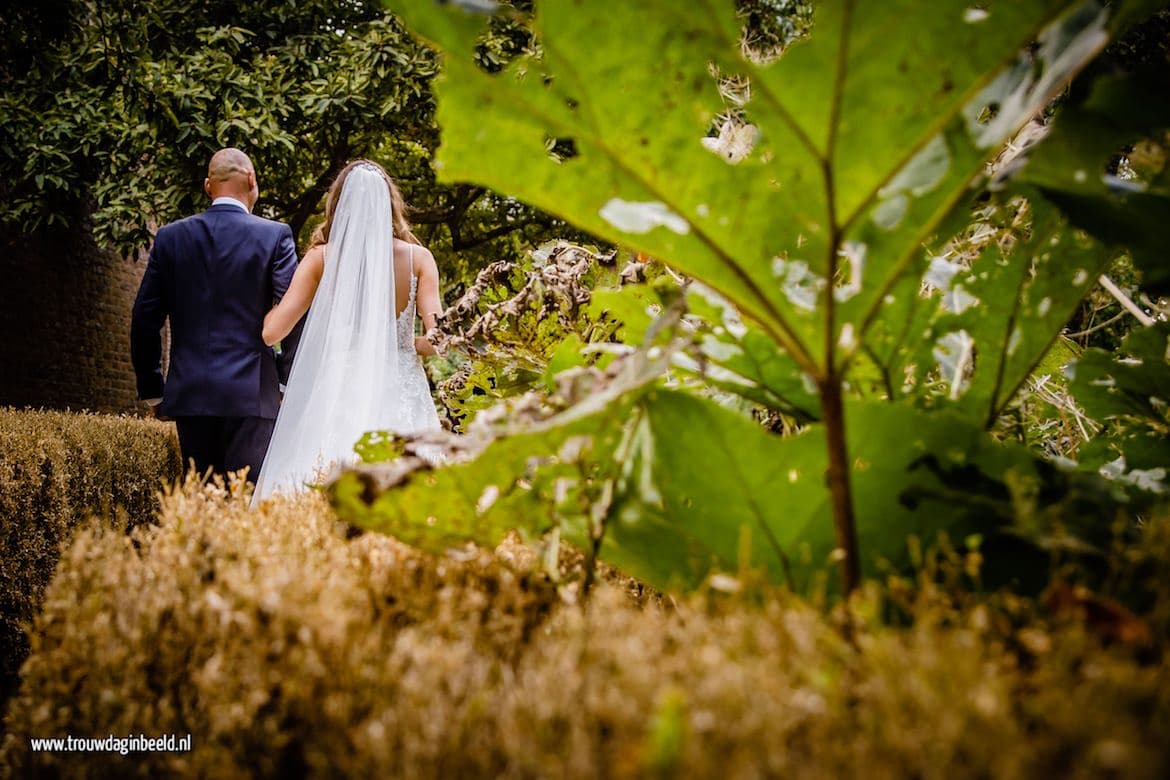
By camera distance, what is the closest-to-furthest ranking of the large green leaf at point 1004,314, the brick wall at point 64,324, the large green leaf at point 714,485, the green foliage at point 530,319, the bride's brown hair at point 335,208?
the large green leaf at point 714,485
the large green leaf at point 1004,314
the green foliage at point 530,319
the bride's brown hair at point 335,208
the brick wall at point 64,324

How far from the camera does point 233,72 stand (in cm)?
885

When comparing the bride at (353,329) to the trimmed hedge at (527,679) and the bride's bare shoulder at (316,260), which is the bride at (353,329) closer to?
the bride's bare shoulder at (316,260)

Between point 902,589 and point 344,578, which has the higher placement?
point 344,578

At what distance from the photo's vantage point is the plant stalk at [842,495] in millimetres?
845

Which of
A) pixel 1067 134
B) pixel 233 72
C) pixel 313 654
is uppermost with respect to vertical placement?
pixel 233 72

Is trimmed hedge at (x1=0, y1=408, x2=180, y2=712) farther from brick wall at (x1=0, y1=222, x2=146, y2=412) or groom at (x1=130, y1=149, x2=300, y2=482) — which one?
brick wall at (x1=0, y1=222, x2=146, y2=412)

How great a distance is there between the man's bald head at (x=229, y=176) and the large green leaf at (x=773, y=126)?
4871mm

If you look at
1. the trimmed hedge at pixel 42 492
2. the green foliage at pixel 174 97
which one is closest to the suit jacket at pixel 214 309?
the trimmed hedge at pixel 42 492

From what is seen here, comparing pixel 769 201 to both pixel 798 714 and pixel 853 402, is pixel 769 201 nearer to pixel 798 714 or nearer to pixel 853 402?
pixel 853 402

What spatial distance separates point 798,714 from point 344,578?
702 millimetres

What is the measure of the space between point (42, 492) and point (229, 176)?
7.56 ft

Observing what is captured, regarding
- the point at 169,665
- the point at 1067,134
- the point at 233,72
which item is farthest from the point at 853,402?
the point at 233,72

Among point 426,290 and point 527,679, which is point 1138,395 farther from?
point 426,290

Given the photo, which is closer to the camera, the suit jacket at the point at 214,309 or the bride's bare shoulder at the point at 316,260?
the suit jacket at the point at 214,309
